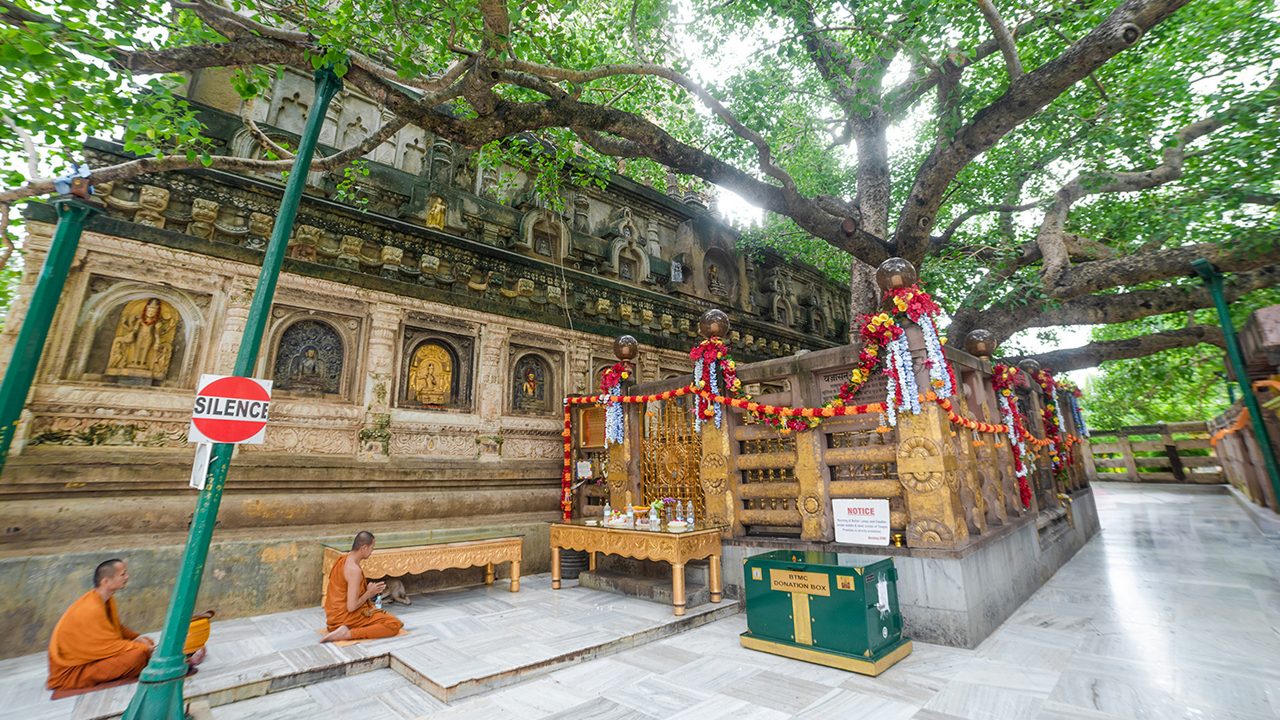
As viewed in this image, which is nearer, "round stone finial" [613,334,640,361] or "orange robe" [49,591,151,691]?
"orange robe" [49,591,151,691]

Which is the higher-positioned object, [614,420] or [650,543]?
[614,420]

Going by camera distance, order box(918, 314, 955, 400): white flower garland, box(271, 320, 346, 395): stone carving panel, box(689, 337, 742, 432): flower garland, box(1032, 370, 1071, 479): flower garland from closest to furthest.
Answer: box(918, 314, 955, 400): white flower garland
box(689, 337, 742, 432): flower garland
box(271, 320, 346, 395): stone carving panel
box(1032, 370, 1071, 479): flower garland

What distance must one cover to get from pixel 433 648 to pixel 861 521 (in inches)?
198

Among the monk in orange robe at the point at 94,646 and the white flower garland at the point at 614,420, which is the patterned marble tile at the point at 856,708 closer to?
the white flower garland at the point at 614,420

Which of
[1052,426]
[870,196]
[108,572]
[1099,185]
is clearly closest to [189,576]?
[108,572]

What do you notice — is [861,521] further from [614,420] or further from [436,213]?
[436,213]

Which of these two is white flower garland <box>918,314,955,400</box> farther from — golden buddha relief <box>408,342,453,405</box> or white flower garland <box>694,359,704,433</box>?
golden buddha relief <box>408,342,453,405</box>

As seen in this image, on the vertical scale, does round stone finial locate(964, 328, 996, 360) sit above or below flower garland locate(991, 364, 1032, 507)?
above

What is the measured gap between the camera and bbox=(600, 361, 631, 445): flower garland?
838cm

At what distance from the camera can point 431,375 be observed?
8.68 meters

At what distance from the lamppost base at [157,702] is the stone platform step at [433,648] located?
2.15 ft

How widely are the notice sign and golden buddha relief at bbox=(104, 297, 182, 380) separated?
917cm

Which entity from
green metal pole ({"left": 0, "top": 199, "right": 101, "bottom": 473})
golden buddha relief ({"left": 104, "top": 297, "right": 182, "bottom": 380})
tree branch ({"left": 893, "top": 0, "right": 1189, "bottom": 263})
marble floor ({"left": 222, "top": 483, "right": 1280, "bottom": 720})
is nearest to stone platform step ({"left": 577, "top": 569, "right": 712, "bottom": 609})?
marble floor ({"left": 222, "top": 483, "right": 1280, "bottom": 720})

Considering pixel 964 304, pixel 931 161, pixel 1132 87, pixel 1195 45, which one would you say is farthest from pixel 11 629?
pixel 1195 45
